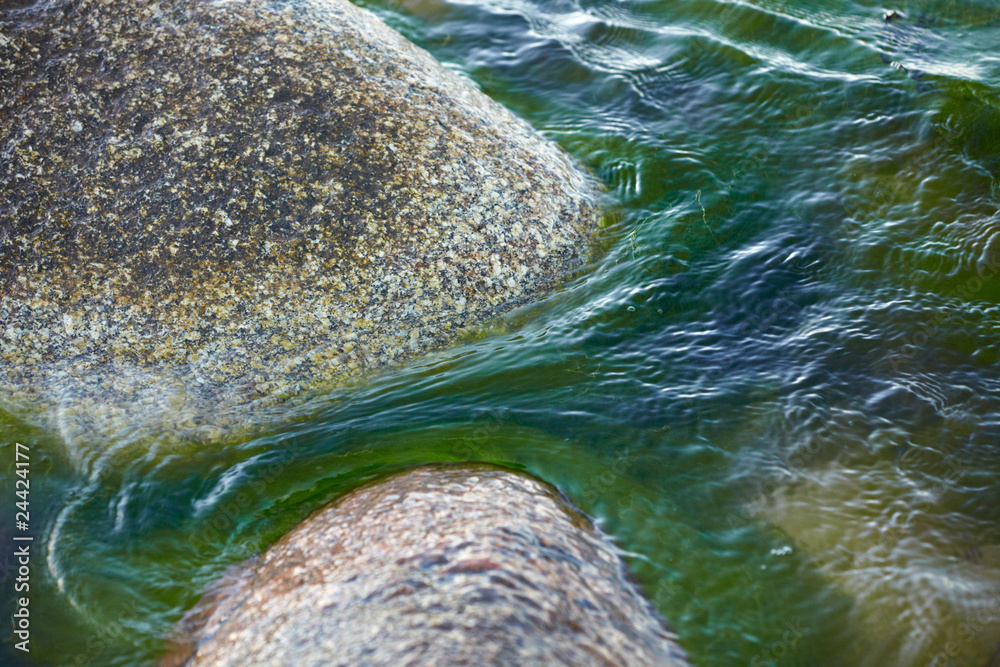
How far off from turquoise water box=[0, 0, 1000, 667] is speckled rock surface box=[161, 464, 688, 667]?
0.22 meters

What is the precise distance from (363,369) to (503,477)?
1.15 metres

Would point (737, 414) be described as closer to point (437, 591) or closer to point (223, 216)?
point (437, 591)

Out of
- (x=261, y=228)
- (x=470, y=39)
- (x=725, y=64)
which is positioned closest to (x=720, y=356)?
(x=261, y=228)

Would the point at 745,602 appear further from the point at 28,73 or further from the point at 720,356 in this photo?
the point at 28,73

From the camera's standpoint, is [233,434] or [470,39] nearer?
[233,434]

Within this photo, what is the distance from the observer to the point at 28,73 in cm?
439

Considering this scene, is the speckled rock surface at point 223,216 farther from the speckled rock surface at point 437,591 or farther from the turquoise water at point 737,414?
the speckled rock surface at point 437,591

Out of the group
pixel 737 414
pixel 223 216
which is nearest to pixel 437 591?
pixel 737 414

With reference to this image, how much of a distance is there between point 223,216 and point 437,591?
2.63 m

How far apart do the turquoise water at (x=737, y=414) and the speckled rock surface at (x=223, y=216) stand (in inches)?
12.5

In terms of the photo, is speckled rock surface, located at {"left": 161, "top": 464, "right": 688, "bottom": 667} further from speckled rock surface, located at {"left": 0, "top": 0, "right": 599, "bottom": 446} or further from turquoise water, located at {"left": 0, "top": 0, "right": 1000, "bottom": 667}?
speckled rock surface, located at {"left": 0, "top": 0, "right": 599, "bottom": 446}

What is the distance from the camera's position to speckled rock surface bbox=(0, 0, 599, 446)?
13.2ft

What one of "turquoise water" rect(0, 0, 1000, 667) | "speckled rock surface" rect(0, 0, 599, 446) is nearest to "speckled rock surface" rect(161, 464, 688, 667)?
"turquoise water" rect(0, 0, 1000, 667)

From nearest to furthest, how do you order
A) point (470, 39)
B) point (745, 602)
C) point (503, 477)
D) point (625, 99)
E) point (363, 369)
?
point (745, 602)
point (503, 477)
point (363, 369)
point (625, 99)
point (470, 39)
